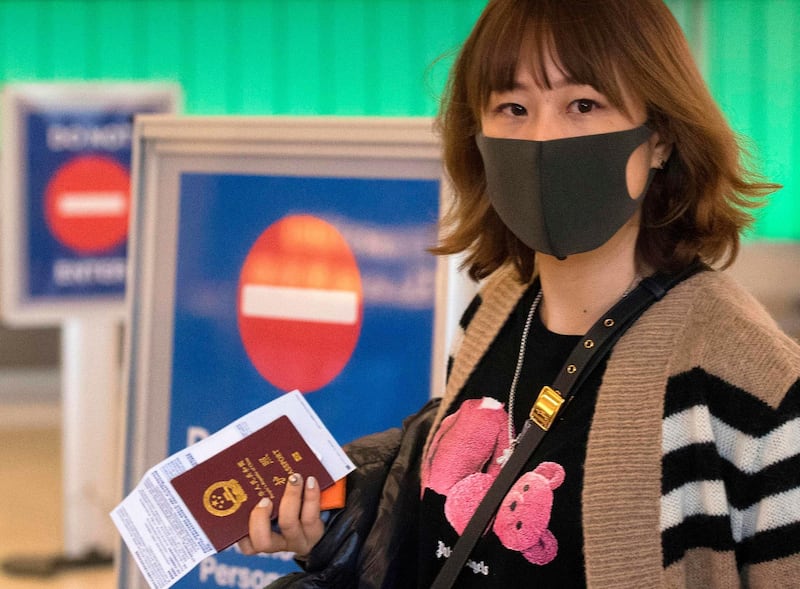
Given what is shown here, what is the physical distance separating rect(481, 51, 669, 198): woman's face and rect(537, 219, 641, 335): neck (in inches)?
3.3

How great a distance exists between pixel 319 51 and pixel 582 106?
19.6ft

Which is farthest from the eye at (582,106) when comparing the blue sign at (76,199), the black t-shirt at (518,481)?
the blue sign at (76,199)

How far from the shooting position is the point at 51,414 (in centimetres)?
693

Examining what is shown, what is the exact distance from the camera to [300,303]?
2092 millimetres

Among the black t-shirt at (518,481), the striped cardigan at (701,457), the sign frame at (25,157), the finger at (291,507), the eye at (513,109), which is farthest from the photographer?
the sign frame at (25,157)

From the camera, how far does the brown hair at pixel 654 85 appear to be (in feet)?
4.25

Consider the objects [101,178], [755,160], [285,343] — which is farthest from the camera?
[101,178]

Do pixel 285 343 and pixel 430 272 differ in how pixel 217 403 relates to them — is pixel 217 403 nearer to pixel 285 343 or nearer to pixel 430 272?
pixel 285 343

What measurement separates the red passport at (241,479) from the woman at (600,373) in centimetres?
3

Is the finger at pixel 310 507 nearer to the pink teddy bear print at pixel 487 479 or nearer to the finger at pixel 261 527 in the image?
the finger at pixel 261 527

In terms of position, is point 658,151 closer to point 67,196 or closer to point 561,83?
point 561,83

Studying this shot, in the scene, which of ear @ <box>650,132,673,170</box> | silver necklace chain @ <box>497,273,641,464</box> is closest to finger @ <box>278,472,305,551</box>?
silver necklace chain @ <box>497,273,641,464</box>

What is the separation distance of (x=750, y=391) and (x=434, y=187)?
908 millimetres

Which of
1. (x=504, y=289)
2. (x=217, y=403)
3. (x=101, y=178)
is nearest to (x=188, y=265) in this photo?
(x=217, y=403)
